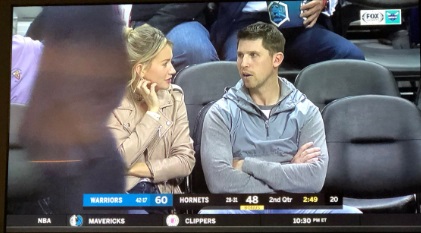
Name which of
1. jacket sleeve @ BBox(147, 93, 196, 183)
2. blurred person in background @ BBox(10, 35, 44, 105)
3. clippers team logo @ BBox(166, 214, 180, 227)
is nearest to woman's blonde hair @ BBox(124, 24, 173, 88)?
jacket sleeve @ BBox(147, 93, 196, 183)

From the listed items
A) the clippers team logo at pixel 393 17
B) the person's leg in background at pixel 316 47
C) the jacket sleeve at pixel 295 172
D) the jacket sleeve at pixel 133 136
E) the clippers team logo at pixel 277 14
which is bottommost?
the jacket sleeve at pixel 295 172

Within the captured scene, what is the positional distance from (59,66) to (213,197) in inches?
29.2

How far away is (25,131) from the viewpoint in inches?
88.5

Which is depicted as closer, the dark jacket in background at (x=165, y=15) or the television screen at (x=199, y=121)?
the television screen at (x=199, y=121)

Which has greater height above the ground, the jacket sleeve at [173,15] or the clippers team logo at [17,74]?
the jacket sleeve at [173,15]

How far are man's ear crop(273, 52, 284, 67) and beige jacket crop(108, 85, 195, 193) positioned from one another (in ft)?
→ 1.21

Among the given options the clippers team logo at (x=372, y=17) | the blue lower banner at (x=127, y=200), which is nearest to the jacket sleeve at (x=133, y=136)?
the blue lower banner at (x=127, y=200)

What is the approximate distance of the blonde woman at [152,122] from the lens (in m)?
2.19

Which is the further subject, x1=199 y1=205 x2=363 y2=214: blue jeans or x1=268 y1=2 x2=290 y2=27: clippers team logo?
x1=268 y1=2 x2=290 y2=27: clippers team logo

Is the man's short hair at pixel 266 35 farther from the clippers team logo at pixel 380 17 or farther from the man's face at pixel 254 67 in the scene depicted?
the clippers team logo at pixel 380 17

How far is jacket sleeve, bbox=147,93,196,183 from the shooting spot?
2189 mm

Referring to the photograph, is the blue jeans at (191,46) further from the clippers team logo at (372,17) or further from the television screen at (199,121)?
the clippers team logo at (372,17)

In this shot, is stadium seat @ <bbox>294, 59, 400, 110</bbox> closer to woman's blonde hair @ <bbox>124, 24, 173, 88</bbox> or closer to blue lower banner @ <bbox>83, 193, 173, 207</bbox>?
woman's blonde hair @ <bbox>124, 24, 173, 88</bbox>

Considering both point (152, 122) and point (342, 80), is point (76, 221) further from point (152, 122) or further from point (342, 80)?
point (342, 80)
